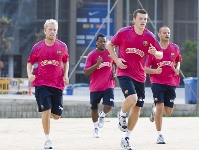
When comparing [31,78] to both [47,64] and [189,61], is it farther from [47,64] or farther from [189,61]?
[189,61]

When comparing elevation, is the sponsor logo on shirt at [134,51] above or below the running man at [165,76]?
above

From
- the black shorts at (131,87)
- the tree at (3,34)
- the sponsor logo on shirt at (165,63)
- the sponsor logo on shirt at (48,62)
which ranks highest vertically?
the tree at (3,34)

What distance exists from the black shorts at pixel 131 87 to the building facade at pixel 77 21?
73773mm

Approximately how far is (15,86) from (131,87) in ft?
110

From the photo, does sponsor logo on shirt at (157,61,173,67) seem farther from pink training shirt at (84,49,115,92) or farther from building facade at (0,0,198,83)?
building facade at (0,0,198,83)

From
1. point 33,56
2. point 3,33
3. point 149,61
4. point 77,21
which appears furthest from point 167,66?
point 77,21

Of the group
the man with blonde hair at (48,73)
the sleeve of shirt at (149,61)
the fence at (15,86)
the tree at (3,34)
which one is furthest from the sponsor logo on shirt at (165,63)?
the tree at (3,34)

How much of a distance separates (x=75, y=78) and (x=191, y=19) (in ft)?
52.6

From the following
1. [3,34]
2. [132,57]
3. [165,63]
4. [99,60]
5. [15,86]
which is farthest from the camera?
[3,34]

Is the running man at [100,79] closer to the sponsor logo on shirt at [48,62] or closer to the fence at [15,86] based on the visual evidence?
the sponsor logo on shirt at [48,62]

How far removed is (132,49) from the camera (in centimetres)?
1114

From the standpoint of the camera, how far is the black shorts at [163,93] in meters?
13.2

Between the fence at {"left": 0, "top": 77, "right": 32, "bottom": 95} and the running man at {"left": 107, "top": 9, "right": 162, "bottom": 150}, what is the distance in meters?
27.8

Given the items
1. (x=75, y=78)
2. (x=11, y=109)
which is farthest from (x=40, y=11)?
(x=11, y=109)
